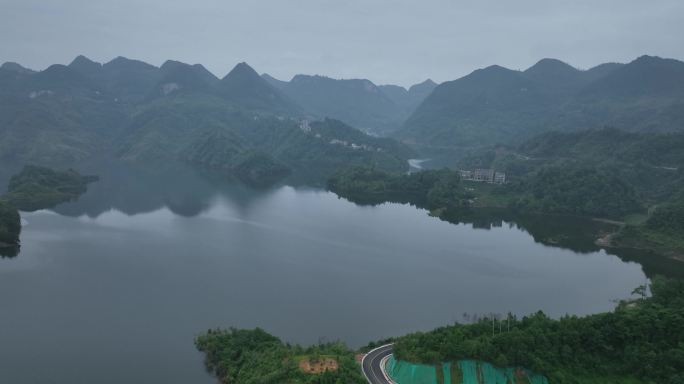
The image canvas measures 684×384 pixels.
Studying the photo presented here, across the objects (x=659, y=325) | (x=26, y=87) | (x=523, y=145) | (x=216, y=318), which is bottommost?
(x=216, y=318)

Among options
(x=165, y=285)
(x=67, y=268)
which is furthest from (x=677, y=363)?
(x=67, y=268)

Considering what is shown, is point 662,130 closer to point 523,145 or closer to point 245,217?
point 523,145

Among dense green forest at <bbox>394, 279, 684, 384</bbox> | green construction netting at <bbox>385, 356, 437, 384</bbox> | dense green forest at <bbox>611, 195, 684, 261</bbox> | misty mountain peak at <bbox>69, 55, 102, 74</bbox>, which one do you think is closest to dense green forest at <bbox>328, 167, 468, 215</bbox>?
dense green forest at <bbox>611, 195, 684, 261</bbox>

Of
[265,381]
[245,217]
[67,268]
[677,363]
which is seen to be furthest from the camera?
[245,217]

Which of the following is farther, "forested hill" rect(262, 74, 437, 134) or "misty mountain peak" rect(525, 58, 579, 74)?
"forested hill" rect(262, 74, 437, 134)

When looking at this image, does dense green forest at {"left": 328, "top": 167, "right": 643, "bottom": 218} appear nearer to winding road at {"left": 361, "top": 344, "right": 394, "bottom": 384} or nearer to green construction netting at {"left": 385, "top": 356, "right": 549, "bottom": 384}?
winding road at {"left": 361, "top": 344, "right": 394, "bottom": 384}

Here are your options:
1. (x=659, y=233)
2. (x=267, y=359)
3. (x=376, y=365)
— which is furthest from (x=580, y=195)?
(x=267, y=359)
